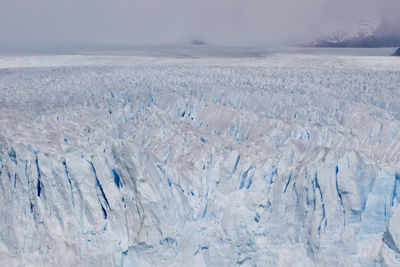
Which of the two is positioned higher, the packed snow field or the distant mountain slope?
the distant mountain slope

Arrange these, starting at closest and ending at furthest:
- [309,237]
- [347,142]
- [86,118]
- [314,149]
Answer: [309,237]
[314,149]
[347,142]
[86,118]

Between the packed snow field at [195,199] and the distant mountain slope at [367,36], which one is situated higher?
the distant mountain slope at [367,36]

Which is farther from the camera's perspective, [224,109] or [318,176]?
[224,109]

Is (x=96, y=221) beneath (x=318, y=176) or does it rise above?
beneath

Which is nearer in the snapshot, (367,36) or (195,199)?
(195,199)

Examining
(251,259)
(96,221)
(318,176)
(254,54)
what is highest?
(254,54)

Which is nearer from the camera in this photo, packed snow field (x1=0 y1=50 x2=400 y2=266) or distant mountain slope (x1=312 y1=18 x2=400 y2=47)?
packed snow field (x1=0 y1=50 x2=400 y2=266)

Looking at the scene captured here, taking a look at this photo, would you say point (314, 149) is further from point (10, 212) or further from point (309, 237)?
point (10, 212)

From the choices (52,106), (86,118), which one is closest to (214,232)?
(86,118)

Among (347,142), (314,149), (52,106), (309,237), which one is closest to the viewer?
(309,237)

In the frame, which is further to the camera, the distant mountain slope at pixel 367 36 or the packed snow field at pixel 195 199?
the distant mountain slope at pixel 367 36

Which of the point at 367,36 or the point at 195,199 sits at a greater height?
the point at 367,36
